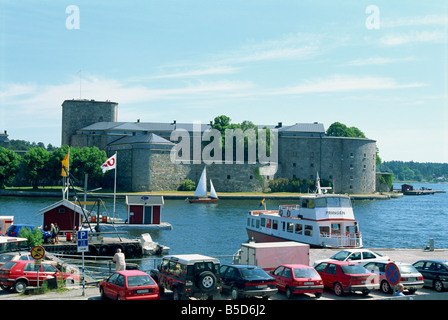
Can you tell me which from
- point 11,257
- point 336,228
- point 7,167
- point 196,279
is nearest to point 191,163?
point 7,167

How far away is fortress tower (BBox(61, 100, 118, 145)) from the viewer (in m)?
116

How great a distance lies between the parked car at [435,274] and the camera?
18.4 metres

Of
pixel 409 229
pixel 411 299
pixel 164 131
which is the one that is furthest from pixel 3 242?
pixel 164 131

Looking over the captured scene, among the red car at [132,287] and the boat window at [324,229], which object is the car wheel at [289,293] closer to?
the red car at [132,287]

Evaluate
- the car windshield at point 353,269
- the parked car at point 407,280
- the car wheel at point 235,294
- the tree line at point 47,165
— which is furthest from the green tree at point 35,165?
the parked car at point 407,280

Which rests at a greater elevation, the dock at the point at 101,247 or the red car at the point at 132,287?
the red car at the point at 132,287

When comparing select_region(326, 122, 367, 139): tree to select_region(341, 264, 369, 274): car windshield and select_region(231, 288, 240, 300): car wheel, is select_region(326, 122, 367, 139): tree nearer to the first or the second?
select_region(341, 264, 369, 274): car windshield

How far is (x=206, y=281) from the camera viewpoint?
1581 cm

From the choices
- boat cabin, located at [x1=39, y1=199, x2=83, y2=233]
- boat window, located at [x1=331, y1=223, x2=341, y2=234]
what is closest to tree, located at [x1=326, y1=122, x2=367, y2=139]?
boat window, located at [x1=331, y1=223, x2=341, y2=234]

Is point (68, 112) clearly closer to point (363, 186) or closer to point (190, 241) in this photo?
point (363, 186)

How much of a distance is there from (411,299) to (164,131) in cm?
10354

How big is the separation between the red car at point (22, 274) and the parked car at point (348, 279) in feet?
32.8

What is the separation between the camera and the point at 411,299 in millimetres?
11711

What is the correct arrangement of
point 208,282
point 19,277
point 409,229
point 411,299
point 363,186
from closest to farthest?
point 411,299 → point 208,282 → point 19,277 → point 409,229 → point 363,186
